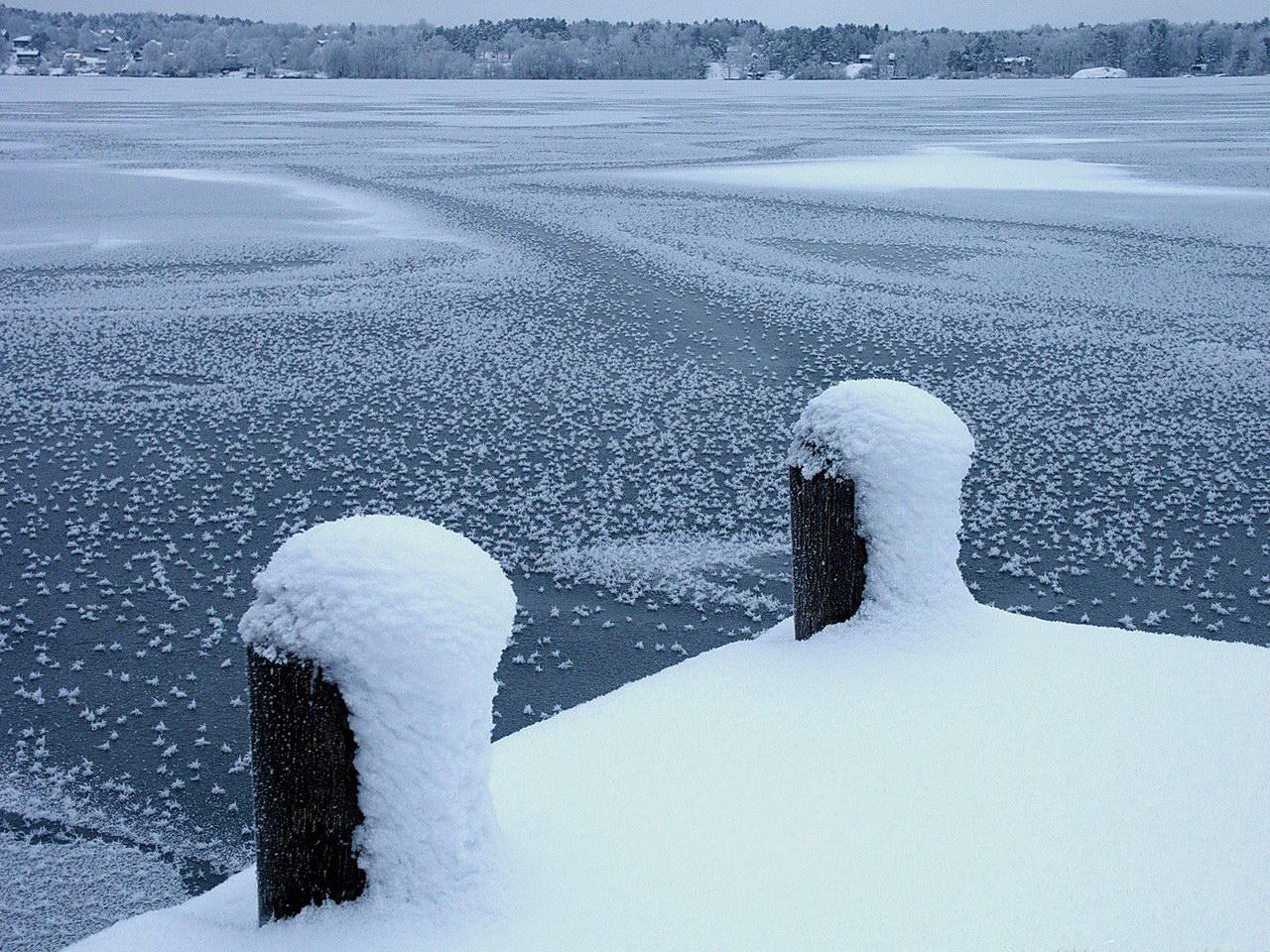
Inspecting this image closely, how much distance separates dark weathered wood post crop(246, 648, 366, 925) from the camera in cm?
207

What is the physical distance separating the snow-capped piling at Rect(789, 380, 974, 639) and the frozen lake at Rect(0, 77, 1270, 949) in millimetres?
1696

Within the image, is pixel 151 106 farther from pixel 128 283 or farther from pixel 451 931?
pixel 451 931

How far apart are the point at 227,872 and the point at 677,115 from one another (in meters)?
42.7

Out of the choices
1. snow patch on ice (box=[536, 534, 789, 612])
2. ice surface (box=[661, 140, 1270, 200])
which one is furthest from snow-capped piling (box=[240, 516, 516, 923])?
ice surface (box=[661, 140, 1270, 200])

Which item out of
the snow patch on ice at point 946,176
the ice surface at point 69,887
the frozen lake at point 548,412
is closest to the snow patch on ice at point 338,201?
the frozen lake at point 548,412

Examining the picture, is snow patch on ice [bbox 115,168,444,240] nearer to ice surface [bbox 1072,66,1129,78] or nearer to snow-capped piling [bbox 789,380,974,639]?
snow-capped piling [bbox 789,380,974,639]

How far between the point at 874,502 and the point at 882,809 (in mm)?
943

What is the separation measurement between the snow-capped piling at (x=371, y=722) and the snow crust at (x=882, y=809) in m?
0.08

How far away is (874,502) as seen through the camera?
10.3ft

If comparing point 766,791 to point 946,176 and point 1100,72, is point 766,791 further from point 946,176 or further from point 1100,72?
point 1100,72

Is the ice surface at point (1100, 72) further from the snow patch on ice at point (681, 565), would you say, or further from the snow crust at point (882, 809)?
the snow crust at point (882, 809)

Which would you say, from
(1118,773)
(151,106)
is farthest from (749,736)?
(151,106)

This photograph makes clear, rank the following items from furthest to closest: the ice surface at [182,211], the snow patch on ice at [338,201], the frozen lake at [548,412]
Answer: the snow patch on ice at [338,201] < the ice surface at [182,211] < the frozen lake at [548,412]

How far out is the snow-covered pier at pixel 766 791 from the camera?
2.06m
